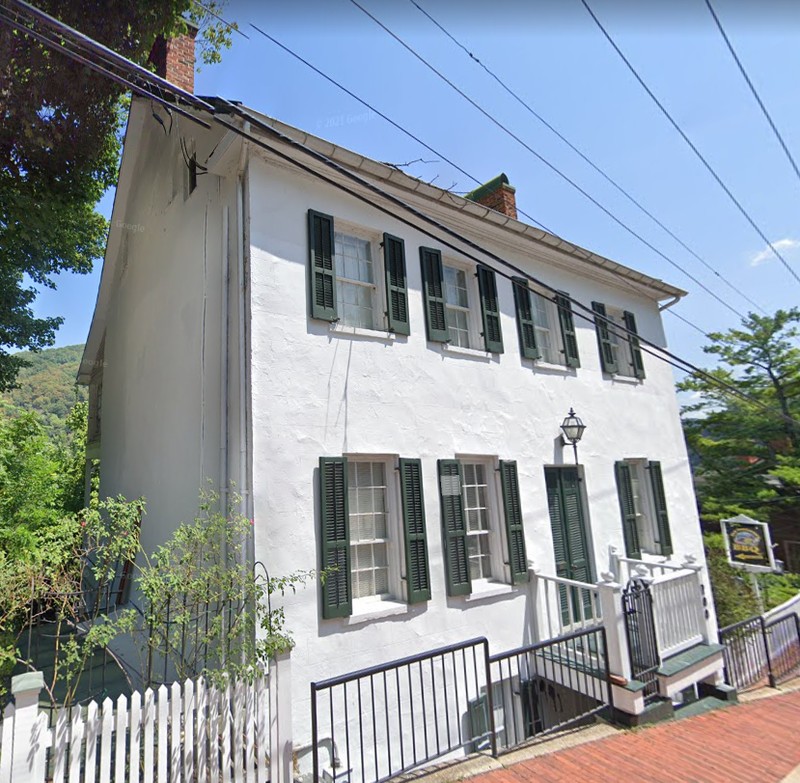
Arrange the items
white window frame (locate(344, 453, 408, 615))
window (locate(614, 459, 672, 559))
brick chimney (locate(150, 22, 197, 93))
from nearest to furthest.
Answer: white window frame (locate(344, 453, 408, 615)) → brick chimney (locate(150, 22, 197, 93)) → window (locate(614, 459, 672, 559))

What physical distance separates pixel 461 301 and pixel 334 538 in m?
4.33

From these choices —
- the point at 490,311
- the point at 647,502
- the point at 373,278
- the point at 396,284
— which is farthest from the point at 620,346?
the point at 373,278

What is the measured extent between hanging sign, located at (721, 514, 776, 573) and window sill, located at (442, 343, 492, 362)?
8764mm

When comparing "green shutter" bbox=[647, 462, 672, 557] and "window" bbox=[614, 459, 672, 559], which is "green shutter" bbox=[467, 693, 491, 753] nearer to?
"window" bbox=[614, 459, 672, 559]

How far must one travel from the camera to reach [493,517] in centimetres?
729

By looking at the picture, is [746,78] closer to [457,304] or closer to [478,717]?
[457,304]

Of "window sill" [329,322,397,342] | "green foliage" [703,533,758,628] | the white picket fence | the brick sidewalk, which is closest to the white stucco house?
"window sill" [329,322,397,342]

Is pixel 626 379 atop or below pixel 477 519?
atop

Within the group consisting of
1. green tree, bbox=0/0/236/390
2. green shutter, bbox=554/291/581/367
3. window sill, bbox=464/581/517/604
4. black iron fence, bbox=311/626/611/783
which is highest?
green tree, bbox=0/0/236/390

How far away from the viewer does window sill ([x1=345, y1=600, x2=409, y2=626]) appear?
18.2 ft

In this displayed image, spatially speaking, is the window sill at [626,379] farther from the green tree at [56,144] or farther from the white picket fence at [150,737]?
the green tree at [56,144]

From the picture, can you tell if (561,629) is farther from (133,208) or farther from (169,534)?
(133,208)

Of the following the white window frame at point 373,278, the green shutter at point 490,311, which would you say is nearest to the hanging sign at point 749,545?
the green shutter at point 490,311

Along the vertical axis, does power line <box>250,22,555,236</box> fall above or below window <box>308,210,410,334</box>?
above
